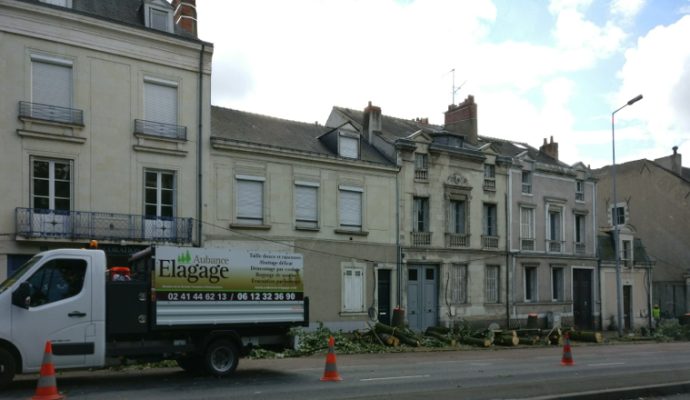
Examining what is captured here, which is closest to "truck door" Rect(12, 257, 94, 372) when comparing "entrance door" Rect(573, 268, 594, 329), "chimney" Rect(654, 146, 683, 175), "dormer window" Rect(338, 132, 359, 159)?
"dormer window" Rect(338, 132, 359, 159)

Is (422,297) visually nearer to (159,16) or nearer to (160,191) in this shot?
(160,191)

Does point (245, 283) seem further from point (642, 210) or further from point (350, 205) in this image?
point (642, 210)

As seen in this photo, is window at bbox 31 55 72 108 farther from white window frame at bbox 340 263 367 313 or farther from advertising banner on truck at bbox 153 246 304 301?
white window frame at bbox 340 263 367 313

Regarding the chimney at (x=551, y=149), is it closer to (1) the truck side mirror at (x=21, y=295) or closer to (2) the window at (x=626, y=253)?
(2) the window at (x=626, y=253)

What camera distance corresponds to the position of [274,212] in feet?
85.6

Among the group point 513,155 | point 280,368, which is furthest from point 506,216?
point 280,368

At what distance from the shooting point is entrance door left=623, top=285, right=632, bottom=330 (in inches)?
1573

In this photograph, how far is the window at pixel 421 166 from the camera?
30656 mm

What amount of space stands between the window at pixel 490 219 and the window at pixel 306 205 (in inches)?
398

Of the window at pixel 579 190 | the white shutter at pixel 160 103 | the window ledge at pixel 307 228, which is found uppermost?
the white shutter at pixel 160 103

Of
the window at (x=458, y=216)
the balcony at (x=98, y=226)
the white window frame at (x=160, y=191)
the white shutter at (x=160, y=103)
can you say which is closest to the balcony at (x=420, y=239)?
the window at (x=458, y=216)

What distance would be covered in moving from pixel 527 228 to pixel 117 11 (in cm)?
2207

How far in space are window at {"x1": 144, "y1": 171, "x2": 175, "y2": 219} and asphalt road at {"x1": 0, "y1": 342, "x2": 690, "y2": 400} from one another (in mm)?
7522

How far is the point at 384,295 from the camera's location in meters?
29.3
